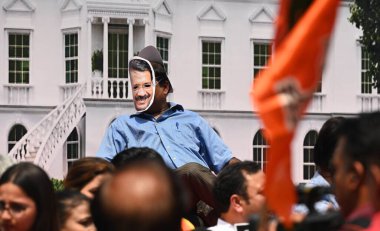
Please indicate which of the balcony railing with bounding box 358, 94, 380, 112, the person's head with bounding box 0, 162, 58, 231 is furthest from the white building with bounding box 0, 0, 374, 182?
the person's head with bounding box 0, 162, 58, 231

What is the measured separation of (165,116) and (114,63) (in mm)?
26941

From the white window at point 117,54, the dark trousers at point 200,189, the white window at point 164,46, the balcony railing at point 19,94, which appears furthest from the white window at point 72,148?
the dark trousers at point 200,189

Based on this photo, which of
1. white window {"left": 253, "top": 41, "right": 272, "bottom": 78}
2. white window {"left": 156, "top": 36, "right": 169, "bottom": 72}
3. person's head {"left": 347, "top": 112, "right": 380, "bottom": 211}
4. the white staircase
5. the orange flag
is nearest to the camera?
the orange flag

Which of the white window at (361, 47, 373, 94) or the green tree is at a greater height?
the green tree

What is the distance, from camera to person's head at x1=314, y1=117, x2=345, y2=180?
541cm

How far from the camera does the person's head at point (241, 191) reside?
541 centimetres

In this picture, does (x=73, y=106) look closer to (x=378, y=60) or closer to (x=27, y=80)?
(x=27, y=80)

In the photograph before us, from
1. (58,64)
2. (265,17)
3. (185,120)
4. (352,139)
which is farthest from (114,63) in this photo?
(352,139)

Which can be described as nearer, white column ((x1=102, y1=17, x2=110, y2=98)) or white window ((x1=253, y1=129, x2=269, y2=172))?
white column ((x1=102, y1=17, x2=110, y2=98))

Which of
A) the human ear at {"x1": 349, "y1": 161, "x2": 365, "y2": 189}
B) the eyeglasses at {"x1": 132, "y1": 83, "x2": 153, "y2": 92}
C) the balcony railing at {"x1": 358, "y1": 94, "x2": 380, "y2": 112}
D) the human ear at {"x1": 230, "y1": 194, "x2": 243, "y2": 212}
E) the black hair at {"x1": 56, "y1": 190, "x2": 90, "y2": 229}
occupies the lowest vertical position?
the human ear at {"x1": 230, "y1": 194, "x2": 243, "y2": 212}

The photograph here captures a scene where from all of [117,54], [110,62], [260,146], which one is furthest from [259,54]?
[110,62]

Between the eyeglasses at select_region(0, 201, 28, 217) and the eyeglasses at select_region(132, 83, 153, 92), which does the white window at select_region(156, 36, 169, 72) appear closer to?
the eyeglasses at select_region(132, 83, 153, 92)

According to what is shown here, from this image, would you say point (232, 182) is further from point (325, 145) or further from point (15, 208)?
point (15, 208)

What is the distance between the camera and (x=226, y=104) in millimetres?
35281
